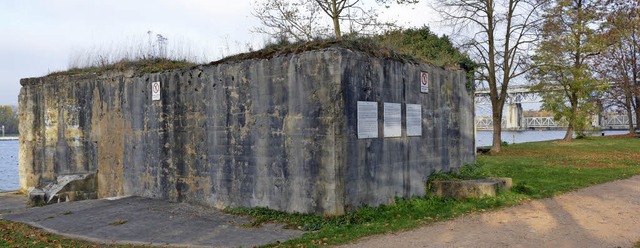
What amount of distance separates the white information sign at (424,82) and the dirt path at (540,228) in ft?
9.82

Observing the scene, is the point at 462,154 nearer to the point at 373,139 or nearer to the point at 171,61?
the point at 373,139

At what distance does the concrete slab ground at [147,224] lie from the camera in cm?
791

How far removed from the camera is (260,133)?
963 cm

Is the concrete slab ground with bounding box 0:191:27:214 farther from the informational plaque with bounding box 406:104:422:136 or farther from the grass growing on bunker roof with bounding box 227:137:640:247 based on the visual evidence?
the informational plaque with bounding box 406:104:422:136

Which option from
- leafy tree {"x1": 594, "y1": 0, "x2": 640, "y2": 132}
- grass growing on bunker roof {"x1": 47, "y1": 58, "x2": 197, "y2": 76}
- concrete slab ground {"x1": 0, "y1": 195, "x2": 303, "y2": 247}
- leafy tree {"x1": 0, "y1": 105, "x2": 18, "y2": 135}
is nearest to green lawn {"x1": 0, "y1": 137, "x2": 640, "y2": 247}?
concrete slab ground {"x1": 0, "y1": 195, "x2": 303, "y2": 247}

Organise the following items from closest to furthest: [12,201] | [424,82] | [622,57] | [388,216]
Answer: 1. [388,216]
2. [424,82]
3. [12,201]
4. [622,57]

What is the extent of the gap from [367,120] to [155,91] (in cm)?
513

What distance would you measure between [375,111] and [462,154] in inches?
159

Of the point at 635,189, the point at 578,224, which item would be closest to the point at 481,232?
the point at 578,224

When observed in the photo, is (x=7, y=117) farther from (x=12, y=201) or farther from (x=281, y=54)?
(x=281, y=54)

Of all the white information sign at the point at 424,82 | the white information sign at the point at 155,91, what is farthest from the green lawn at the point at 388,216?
the white information sign at the point at 155,91

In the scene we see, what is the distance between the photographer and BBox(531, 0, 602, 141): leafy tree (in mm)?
29469

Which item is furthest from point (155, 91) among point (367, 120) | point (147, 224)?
point (367, 120)

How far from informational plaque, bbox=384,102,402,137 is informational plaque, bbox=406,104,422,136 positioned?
359 millimetres
